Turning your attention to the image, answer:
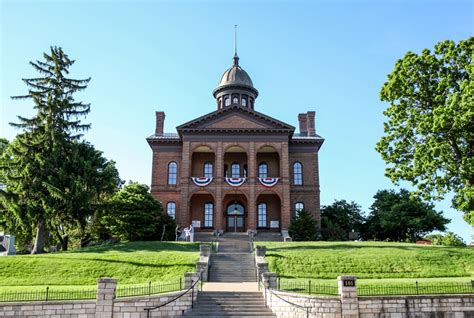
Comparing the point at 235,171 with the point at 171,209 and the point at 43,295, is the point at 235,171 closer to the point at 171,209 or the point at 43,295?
the point at 171,209

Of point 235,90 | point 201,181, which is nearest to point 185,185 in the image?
point 201,181

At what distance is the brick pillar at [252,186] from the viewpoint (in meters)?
38.8

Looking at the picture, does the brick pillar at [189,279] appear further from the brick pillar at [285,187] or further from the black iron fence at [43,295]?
the brick pillar at [285,187]

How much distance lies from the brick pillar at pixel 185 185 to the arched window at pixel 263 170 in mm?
7035

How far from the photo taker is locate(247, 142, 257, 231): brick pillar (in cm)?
3875

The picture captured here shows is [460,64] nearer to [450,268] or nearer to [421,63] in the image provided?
[421,63]

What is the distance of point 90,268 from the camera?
23.5 metres

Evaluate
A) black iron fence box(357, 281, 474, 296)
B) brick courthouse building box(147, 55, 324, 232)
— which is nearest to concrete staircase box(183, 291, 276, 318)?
black iron fence box(357, 281, 474, 296)

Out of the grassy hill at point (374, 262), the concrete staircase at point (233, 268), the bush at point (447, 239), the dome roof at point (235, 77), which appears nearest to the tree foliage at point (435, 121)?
the grassy hill at point (374, 262)

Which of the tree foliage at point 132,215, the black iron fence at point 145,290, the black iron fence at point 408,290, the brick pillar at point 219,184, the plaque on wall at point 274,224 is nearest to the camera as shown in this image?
the black iron fence at point 408,290

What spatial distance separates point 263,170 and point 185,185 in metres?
8.02

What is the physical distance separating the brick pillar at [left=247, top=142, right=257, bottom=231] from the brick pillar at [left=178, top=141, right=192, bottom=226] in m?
5.31

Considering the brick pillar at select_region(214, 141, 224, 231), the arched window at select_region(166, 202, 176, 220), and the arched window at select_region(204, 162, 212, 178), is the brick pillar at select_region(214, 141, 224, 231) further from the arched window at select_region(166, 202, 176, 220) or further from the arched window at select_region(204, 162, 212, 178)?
the arched window at select_region(166, 202, 176, 220)

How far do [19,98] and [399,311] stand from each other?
92.1ft
